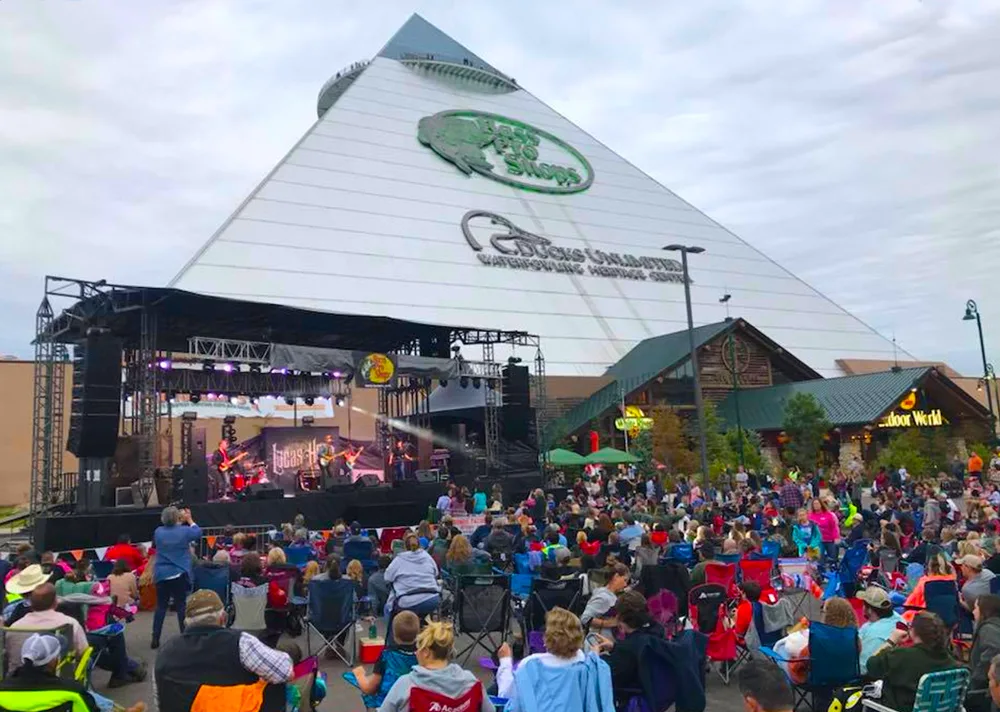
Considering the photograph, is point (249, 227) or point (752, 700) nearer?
point (752, 700)

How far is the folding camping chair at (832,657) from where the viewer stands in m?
5.19

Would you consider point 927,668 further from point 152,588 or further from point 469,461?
point 469,461

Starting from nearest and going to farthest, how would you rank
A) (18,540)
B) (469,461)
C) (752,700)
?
1. (752,700)
2. (18,540)
3. (469,461)

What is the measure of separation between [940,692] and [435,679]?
8.56ft

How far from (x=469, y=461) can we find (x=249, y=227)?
40.9 ft

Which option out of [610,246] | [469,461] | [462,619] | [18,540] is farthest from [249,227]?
[462,619]

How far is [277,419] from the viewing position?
30953mm

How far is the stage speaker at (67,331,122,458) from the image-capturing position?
16.1 meters

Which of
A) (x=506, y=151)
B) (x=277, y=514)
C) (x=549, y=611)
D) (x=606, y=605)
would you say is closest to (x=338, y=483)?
(x=277, y=514)

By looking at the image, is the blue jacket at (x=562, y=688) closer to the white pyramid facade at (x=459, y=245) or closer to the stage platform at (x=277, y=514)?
the stage platform at (x=277, y=514)

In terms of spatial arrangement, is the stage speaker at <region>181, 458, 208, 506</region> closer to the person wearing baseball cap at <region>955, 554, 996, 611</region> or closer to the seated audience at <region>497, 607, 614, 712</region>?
the person wearing baseball cap at <region>955, 554, 996, 611</region>

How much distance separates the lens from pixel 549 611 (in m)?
5.09

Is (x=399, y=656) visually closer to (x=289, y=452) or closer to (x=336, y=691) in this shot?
(x=336, y=691)

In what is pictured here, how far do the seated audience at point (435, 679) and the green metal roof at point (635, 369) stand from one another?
1017 inches
